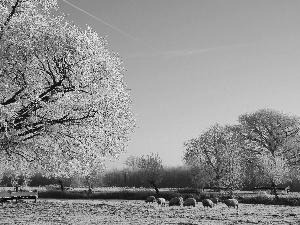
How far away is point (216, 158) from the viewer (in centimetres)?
6456

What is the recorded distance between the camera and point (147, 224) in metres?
22.0

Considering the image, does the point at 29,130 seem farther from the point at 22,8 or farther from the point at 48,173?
the point at 22,8

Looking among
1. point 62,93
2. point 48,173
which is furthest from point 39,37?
point 48,173

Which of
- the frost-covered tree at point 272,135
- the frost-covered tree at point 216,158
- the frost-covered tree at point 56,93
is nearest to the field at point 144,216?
the frost-covered tree at point 56,93

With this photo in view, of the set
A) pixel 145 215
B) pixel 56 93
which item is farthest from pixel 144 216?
pixel 56 93

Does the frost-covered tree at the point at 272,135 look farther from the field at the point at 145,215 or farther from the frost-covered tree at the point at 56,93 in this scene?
the frost-covered tree at the point at 56,93

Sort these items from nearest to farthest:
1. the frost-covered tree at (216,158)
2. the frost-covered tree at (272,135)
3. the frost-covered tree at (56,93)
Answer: the frost-covered tree at (56,93)
the frost-covered tree at (216,158)
the frost-covered tree at (272,135)

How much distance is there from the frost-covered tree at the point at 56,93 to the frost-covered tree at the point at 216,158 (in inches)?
1487

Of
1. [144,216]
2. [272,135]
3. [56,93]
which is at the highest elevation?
[272,135]

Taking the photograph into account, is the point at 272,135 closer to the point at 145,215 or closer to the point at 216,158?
the point at 216,158

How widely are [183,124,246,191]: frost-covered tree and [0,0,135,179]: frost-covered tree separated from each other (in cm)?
3777

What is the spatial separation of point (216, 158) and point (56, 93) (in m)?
45.0

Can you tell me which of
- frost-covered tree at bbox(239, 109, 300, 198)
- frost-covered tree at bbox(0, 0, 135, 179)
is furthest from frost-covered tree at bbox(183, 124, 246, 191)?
frost-covered tree at bbox(0, 0, 135, 179)

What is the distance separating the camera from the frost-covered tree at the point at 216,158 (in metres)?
61.6
